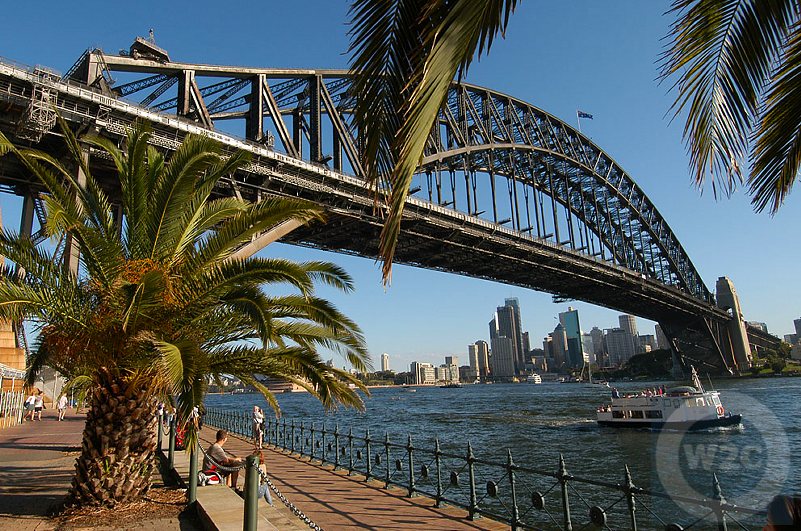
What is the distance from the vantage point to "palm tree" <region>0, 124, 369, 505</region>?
316 inches

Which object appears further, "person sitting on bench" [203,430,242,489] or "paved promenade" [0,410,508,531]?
"person sitting on bench" [203,430,242,489]

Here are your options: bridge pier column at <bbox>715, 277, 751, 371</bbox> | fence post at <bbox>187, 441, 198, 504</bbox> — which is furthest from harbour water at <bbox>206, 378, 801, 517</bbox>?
bridge pier column at <bbox>715, 277, 751, 371</bbox>

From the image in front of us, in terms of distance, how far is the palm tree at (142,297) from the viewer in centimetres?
802

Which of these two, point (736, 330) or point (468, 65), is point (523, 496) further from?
point (736, 330)

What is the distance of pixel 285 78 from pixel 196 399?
1210 inches

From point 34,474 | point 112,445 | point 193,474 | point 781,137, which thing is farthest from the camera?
Answer: point 34,474

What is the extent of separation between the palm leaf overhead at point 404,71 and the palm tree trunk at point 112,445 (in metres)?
6.78

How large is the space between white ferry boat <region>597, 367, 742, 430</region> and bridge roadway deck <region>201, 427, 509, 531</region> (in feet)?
89.7

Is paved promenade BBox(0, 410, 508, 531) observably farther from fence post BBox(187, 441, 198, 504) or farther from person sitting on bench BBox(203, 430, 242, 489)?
fence post BBox(187, 441, 198, 504)

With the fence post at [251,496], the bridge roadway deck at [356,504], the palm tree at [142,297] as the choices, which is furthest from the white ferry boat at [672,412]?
the fence post at [251,496]

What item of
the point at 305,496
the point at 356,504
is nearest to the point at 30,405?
the point at 305,496

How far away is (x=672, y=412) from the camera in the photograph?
110 ft

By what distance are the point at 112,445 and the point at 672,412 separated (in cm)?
3406

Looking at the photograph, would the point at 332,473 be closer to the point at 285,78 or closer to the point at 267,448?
the point at 267,448
